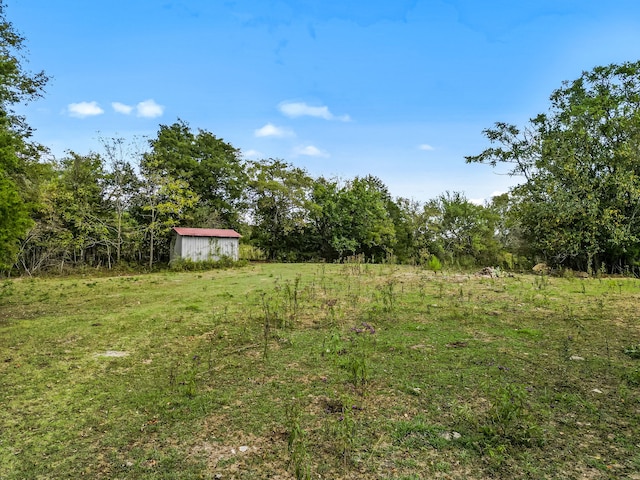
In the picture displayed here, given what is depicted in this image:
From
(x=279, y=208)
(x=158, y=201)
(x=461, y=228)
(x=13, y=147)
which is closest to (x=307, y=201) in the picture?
(x=279, y=208)

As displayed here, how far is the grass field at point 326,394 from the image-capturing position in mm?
2074

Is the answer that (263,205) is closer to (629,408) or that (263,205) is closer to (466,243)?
(466,243)

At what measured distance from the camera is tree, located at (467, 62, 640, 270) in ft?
Answer: 41.7

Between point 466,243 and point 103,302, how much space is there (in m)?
24.4

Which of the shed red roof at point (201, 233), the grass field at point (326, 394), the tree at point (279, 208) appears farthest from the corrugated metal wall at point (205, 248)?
the grass field at point (326, 394)

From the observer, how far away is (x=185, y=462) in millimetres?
2100

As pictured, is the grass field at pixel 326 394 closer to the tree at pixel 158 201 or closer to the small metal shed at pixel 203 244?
the small metal shed at pixel 203 244

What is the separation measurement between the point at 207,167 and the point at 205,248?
7420 millimetres

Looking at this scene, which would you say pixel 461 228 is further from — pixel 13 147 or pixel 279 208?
pixel 13 147

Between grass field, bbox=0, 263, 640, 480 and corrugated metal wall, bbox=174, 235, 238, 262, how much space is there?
11.1 m

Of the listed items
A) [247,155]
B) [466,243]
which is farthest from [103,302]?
[466,243]

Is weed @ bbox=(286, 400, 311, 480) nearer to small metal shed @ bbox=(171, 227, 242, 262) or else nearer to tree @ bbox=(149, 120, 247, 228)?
small metal shed @ bbox=(171, 227, 242, 262)

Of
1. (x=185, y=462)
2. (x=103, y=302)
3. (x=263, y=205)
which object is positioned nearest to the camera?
(x=185, y=462)

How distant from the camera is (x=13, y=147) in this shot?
6.93 m
